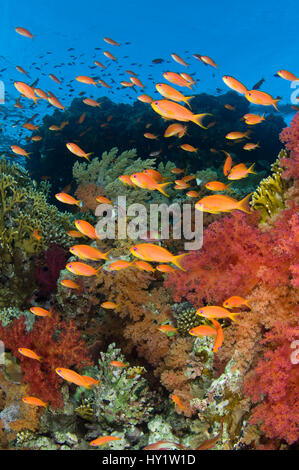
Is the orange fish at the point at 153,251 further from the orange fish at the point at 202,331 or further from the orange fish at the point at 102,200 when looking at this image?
the orange fish at the point at 102,200

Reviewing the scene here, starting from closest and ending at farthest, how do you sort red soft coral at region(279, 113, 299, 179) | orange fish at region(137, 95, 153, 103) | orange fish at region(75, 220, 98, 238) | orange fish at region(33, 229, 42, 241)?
red soft coral at region(279, 113, 299, 179)
orange fish at region(75, 220, 98, 238)
orange fish at region(33, 229, 42, 241)
orange fish at region(137, 95, 153, 103)

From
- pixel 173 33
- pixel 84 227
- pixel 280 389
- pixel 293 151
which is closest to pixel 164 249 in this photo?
pixel 84 227

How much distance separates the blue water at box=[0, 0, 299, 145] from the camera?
175ft

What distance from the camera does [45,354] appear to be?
12.3 feet

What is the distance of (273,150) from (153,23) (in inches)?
2738

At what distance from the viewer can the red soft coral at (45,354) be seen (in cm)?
357

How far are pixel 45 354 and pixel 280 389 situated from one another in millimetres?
2831

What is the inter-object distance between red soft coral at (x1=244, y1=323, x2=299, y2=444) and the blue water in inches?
2066

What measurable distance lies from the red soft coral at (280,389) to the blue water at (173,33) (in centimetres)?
5248

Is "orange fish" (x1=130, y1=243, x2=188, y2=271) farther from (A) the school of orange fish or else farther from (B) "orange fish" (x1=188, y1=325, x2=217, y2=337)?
A: (B) "orange fish" (x1=188, y1=325, x2=217, y2=337)

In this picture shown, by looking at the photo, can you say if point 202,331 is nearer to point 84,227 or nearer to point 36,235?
point 84,227

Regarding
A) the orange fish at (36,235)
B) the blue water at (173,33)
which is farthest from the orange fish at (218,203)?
the blue water at (173,33)

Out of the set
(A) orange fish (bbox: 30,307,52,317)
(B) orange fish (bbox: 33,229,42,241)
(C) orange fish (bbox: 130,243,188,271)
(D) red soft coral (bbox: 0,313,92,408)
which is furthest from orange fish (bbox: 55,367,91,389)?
(B) orange fish (bbox: 33,229,42,241)
